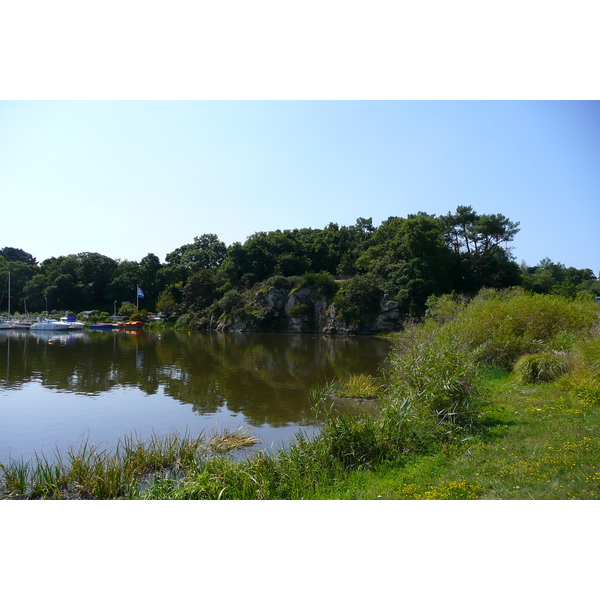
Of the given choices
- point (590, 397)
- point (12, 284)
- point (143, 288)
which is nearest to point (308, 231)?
point (143, 288)

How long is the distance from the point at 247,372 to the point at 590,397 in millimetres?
16770

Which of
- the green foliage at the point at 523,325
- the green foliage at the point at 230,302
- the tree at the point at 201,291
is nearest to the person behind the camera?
the green foliage at the point at 523,325

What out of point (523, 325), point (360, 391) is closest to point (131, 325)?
point (360, 391)

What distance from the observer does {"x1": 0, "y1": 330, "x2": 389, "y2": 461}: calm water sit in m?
12.1

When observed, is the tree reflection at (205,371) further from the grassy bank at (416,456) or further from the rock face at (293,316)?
the rock face at (293,316)

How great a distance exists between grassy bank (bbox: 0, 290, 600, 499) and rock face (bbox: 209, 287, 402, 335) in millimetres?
38594

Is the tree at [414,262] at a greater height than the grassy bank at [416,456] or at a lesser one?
greater

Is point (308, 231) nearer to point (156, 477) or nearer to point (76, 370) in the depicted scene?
point (76, 370)

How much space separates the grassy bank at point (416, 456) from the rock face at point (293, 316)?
127 feet

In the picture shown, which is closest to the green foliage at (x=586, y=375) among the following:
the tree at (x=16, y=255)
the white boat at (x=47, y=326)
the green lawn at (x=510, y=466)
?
the green lawn at (x=510, y=466)

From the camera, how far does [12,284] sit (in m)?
56.8

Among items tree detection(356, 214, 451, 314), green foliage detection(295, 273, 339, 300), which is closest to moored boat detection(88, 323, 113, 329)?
green foliage detection(295, 273, 339, 300)

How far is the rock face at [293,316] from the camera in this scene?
1975 inches

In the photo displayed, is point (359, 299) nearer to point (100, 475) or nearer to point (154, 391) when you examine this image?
point (154, 391)
